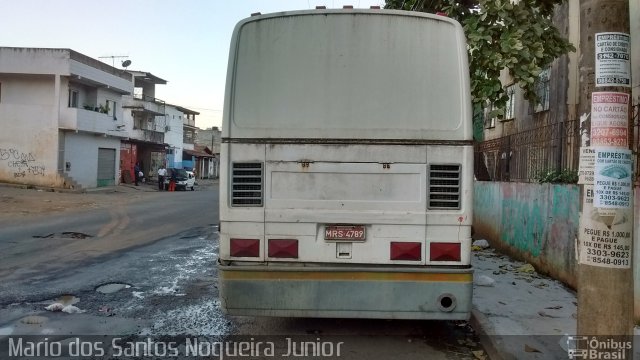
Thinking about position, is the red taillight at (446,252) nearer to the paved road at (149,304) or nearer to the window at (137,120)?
the paved road at (149,304)

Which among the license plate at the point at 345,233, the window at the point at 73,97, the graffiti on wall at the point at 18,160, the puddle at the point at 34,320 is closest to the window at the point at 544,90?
the license plate at the point at 345,233

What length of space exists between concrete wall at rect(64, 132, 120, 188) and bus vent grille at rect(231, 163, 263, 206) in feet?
101

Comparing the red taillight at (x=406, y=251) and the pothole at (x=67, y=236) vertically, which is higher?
the red taillight at (x=406, y=251)

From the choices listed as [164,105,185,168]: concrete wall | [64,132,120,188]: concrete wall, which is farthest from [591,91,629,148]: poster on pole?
[164,105,185,168]: concrete wall

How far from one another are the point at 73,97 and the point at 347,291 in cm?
3358

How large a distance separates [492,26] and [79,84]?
1266 inches

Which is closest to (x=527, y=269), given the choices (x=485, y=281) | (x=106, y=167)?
(x=485, y=281)

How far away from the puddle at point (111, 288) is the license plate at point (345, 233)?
3.81 meters

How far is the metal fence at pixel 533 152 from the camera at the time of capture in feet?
25.8

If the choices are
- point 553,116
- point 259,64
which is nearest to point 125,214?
point 553,116

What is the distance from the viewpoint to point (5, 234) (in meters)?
12.5

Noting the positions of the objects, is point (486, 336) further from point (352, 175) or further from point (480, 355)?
point (352, 175)

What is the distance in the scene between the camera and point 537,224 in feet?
28.1

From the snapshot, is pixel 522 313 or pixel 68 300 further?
pixel 68 300
